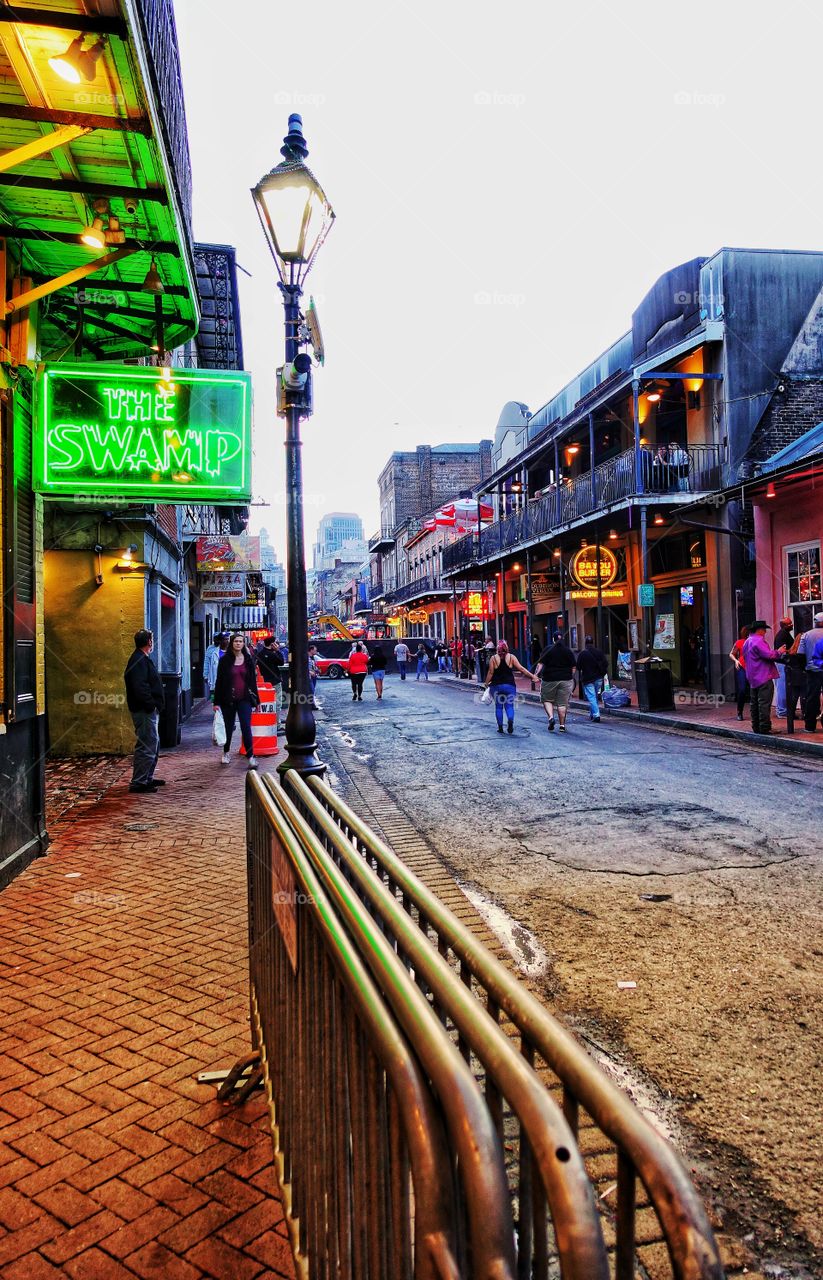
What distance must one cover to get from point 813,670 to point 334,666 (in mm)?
30195

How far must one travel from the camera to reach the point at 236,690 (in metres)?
11.2

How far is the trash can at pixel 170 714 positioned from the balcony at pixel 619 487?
11564 millimetres

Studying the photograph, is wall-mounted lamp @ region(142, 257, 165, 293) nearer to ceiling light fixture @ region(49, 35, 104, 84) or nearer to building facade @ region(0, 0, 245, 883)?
building facade @ region(0, 0, 245, 883)

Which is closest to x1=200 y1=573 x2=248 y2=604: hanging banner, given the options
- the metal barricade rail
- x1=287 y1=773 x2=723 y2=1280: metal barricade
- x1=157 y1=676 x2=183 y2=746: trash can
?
A: x1=157 y1=676 x2=183 y2=746: trash can

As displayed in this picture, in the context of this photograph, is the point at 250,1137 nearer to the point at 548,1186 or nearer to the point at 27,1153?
the point at 27,1153

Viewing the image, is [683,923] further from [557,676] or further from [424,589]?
[424,589]

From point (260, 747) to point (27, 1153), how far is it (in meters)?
9.72

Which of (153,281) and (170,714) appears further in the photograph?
(170,714)

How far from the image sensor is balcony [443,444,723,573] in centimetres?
1892

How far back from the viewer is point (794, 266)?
19.6 metres

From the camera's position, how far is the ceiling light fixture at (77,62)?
12.0 feet

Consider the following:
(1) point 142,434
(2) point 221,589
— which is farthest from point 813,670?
(2) point 221,589

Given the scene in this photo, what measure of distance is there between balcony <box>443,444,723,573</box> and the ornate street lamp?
13.7 metres

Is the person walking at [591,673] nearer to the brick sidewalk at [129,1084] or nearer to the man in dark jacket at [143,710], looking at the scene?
the man in dark jacket at [143,710]
